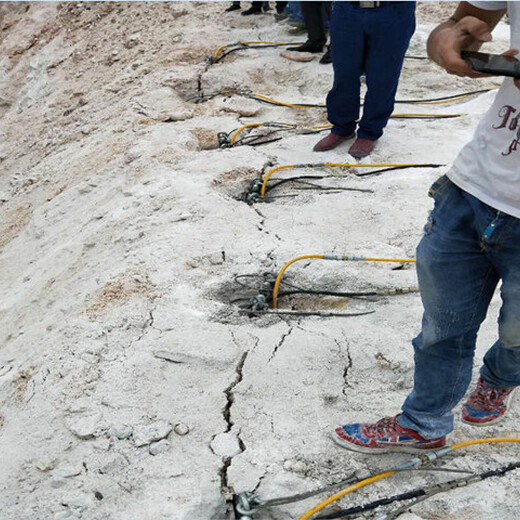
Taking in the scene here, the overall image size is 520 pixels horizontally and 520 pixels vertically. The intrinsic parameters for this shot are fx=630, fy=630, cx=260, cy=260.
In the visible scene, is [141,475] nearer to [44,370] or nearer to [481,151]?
[44,370]

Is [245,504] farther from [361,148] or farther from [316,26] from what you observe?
[316,26]

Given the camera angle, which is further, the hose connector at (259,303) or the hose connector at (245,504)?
the hose connector at (259,303)

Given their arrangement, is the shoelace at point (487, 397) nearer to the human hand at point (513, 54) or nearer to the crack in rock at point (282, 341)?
the crack in rock at point (282, 341)

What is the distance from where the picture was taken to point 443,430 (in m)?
2.09

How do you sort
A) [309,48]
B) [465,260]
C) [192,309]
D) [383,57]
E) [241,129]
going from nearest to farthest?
[465,260] < [192,309] < [383,57] < [241,129] < [309,48]

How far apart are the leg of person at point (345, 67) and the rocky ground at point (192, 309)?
0.23m

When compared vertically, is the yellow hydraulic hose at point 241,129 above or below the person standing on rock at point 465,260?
below

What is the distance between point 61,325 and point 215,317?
2.41ft

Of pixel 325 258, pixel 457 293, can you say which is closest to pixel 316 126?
pixel 325 258

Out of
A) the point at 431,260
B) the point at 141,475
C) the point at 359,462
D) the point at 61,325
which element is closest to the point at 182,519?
the point at 141,475

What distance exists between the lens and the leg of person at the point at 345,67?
4164mm

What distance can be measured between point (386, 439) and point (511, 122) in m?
1.11

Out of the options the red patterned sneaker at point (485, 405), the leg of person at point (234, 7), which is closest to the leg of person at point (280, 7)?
the leg of person at point (234, 7)

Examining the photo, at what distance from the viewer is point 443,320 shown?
185 cm
